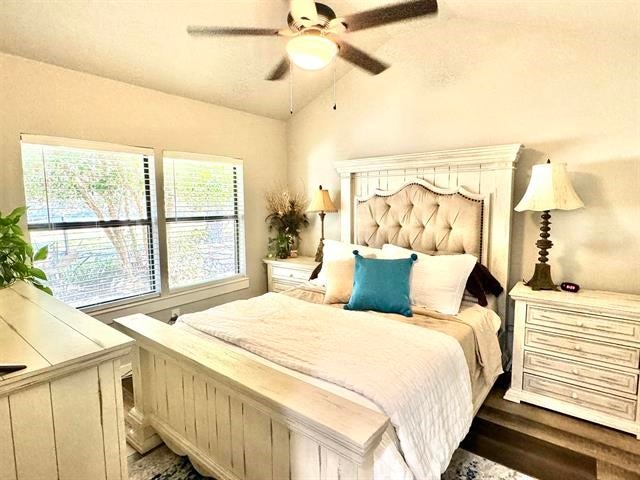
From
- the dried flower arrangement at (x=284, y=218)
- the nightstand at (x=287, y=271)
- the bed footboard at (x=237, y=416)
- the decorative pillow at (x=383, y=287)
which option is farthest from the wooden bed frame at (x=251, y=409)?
the dried flower arrangement at (x=284, y=218)

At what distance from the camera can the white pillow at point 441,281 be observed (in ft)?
7.85

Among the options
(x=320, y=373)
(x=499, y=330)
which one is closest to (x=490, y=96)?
(x=499, y=330)

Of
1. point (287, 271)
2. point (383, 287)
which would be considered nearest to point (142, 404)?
point (383, 287)

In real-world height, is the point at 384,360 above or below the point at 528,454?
above

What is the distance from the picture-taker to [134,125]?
2906mm

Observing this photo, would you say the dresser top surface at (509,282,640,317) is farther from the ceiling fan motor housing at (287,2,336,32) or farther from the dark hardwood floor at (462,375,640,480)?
the ceiling fan motor housing at (287,2,336,32)

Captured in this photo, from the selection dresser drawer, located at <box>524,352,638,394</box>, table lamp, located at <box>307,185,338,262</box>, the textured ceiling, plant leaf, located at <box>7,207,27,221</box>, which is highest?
the textured ceiling

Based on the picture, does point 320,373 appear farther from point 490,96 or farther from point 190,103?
point 190,103

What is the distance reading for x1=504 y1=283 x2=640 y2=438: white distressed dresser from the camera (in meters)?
2.11

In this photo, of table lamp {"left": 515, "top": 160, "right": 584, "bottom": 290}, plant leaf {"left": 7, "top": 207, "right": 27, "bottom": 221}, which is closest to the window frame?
plant leaf {"left": 7, "top": 207, "right": 27, "bottom": 221}

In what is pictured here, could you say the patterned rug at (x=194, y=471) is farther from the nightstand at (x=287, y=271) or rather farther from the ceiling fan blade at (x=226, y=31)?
the ceiling fan blade at (x=226, y=31)

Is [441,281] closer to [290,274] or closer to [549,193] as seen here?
[549,193]

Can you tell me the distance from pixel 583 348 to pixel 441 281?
95cm

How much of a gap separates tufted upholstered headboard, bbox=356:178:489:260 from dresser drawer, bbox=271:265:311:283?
0.68 metres
